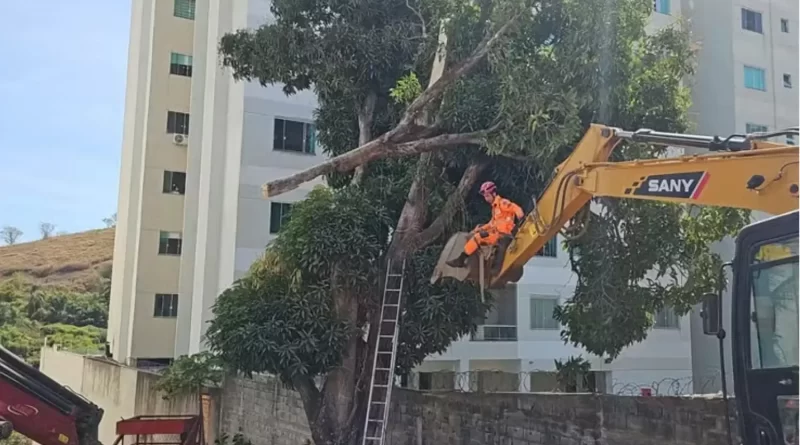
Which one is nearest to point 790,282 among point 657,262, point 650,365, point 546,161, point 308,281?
point 546,161

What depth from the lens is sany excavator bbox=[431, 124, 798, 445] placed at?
4430 mm

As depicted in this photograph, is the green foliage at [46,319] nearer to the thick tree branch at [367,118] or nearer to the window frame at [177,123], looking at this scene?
the window frame at [177,123]

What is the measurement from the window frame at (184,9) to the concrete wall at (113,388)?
1175 cm

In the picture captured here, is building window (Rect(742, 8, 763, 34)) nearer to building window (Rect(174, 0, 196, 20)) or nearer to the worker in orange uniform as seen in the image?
building window (Rect(174, 0, 196, 20))

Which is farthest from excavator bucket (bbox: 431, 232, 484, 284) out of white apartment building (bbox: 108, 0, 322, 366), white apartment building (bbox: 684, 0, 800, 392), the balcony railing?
white apartment building (bbox: 684, 0, 800, 392)

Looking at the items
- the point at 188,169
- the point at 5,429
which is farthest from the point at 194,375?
the point at 188,169

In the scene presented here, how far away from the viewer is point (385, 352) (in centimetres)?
1005

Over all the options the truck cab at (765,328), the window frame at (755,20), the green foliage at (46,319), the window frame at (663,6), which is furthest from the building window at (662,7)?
the green foliage at (46,319)

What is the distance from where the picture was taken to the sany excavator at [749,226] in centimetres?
443

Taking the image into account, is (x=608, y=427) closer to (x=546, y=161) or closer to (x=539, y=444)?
(x=539, y=444)

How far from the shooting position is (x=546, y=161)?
867cm

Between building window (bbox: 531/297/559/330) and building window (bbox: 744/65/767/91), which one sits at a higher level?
building window (bbox: 744/65/767/91)

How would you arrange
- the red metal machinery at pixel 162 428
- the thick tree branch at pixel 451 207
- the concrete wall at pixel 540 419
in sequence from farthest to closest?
the red metal machinery at pixel 162 428
the thick tree branch at pixel 451 207
the concrete wall at pixel 540 419

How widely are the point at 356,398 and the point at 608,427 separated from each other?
379cm
